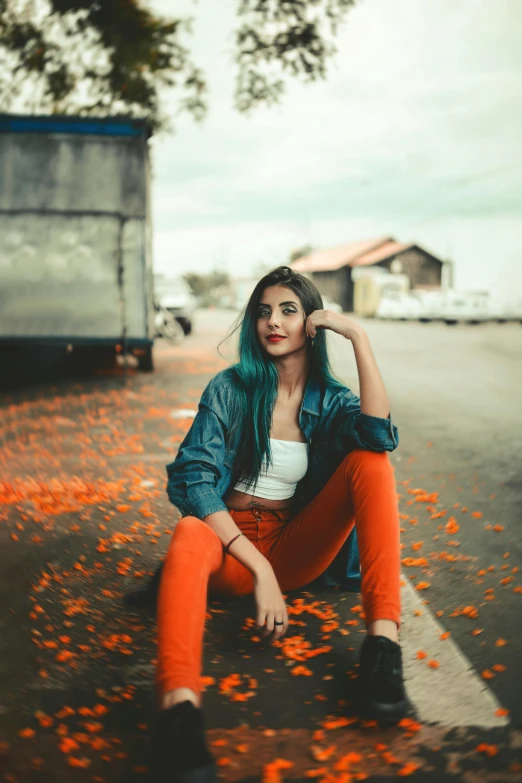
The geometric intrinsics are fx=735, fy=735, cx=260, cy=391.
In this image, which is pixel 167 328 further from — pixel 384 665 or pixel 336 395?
pixel 384 665

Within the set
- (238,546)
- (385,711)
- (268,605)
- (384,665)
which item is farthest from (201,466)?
(385,711)

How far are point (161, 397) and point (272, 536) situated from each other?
7904 millimetres

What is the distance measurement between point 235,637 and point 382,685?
0.87 metres

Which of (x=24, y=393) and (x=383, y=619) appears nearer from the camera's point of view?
(x=383, y=619)

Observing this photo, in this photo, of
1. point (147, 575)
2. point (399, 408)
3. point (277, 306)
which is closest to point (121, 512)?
point (147, 575)

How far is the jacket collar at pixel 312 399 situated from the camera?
3258 mm

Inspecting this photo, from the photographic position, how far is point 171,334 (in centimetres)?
2311

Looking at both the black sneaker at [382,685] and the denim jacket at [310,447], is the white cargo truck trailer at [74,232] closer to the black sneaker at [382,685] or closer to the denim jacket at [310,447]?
the denim jacket at [310,447]

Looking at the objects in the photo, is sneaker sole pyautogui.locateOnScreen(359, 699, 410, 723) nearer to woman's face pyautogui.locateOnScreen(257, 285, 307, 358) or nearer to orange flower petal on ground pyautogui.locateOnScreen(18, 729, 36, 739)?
orange flower petal on ground pyautogui.locateOnScreen(18, 729, 36, 739)

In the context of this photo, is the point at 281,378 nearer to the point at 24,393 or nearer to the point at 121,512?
the point at 121,512

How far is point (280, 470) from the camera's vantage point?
10.6 ft

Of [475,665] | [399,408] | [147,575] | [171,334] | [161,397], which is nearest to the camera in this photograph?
[475,665]

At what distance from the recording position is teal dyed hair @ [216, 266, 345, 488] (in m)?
3.12

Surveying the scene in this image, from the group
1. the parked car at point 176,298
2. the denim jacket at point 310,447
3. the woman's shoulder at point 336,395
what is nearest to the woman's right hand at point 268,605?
the denim jacket at point 310,447
